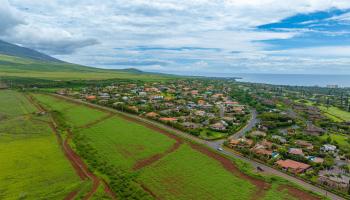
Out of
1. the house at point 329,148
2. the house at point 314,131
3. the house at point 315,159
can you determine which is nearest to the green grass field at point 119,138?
the house at point 315,159

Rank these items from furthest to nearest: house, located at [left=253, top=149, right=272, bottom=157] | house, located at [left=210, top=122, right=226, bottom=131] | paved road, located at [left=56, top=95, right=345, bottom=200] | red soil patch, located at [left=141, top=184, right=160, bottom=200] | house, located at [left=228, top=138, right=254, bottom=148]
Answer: house, located at [left=210, top=122, right=226, bottom=131]
house, located at [left=228, top=138, right=254, bottom=148]
house, located at [left=253, top=149, right=272, bottom=157]
paved road, located at [left=56, top=95, right=345, bottom=200]
red soil patch, located at [left=141, top=184, right=160, bottom=200]

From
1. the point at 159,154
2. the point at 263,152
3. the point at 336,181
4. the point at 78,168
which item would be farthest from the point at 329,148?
the point at 78,168

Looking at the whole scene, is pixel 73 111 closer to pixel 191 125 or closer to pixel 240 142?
pixel 191 125

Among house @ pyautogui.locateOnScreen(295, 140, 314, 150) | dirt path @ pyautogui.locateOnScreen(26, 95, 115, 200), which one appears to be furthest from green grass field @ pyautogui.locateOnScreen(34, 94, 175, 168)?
house @ pyautogui.locateOnScreen(295, 140, 314, 150)

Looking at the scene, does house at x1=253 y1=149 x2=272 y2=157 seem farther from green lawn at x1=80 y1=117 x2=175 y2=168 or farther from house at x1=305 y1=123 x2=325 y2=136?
house at x1=305 y1=123 x2=325 y2=136

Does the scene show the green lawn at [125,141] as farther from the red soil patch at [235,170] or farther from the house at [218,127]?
the house at [218,127]

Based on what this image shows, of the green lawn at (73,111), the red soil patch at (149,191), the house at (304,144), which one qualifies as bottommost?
the red soil patch at (149,191)
